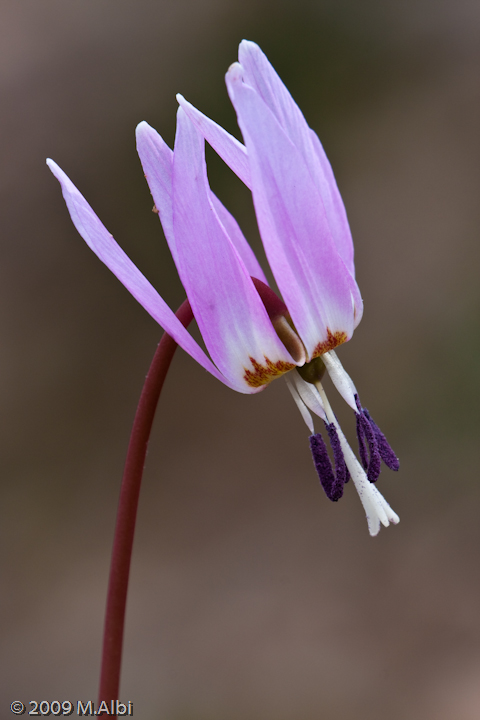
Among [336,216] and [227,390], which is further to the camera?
[227,390]

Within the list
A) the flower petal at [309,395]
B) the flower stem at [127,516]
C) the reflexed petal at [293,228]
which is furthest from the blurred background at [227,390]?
the reflexed petal at [293,228]

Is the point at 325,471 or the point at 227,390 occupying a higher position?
the point at 227,390

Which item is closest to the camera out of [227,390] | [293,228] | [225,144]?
[293,228]

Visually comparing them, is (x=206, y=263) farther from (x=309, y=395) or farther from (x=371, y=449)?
(x=371, y=449)

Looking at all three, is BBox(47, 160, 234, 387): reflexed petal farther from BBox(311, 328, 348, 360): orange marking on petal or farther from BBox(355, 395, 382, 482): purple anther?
BBox(355, 395, 382, 482): purple anther

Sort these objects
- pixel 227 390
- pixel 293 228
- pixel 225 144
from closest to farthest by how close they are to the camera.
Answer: pixel 293 228 → pixel 225 144 → pixel 227 390

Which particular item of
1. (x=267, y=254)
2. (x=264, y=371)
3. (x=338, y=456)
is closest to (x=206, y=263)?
(x=267, y=254)

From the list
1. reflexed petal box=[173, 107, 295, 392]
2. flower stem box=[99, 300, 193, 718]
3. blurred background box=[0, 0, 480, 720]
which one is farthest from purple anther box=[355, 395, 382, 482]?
blurred background box=[0, 0, 480, 720]

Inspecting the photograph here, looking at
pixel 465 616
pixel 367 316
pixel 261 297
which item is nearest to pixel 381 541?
pixel 465 616
